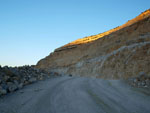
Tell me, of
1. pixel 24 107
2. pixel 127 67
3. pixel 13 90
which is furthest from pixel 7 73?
pixel 127 67

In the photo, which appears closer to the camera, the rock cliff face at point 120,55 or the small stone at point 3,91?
the small stone at point 3,91

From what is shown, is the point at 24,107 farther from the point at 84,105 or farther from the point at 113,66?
the point at 113,66

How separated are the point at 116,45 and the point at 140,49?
24.8 feet

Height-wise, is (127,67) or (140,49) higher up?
(140,49)

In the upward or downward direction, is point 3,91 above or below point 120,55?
below

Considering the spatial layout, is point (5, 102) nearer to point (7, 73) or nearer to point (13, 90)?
point (13, 90)

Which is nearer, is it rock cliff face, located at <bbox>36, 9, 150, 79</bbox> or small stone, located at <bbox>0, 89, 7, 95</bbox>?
small stone, located at <bbox>0, 89, 7, 95</bbox>

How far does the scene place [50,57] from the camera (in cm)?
4900

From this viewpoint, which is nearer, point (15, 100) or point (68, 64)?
point (15, 100)

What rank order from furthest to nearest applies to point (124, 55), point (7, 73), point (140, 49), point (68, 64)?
point (68, 64) < point (124, 55) < point (140, 49) < point (7, 73)

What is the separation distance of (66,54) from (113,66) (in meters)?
25.9

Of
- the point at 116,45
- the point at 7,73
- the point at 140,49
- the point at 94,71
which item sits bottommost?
the point at 94,71

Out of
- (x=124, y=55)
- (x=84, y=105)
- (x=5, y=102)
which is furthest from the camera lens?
(x=124, y=55)

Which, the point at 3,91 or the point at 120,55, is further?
the point at 120,55
